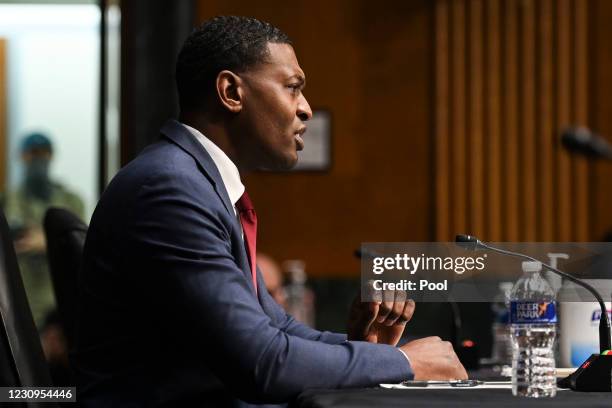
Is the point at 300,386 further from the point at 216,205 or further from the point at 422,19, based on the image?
the point at 422,19

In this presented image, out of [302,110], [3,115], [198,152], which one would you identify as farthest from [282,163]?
[3,115]

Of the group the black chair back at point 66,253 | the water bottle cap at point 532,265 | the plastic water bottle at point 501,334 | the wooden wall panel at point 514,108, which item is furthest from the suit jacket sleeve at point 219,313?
the wooden wall panel at point 514,108

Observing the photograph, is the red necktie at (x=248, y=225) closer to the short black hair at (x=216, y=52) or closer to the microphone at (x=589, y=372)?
the short black hair at (x=216, y=52)

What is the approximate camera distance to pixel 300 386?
1.84 meters

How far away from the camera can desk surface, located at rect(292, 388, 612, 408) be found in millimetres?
1653

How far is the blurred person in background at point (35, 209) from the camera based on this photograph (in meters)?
4.57

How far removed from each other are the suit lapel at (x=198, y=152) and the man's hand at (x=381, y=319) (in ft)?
1.09

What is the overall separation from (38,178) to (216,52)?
3.40m

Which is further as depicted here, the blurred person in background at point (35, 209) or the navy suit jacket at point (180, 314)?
the blurred person in background at point (35, 209)

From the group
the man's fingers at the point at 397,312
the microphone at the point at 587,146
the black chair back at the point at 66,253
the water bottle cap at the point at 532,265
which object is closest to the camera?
the water bottle cap at the point at 532,265

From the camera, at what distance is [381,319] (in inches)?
86.2

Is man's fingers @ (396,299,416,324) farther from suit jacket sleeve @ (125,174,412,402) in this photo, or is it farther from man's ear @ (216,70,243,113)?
man's ear @ (216,70,243,113)

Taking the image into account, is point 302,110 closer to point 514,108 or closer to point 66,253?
point 66,253

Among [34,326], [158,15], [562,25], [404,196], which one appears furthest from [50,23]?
[34,326]
